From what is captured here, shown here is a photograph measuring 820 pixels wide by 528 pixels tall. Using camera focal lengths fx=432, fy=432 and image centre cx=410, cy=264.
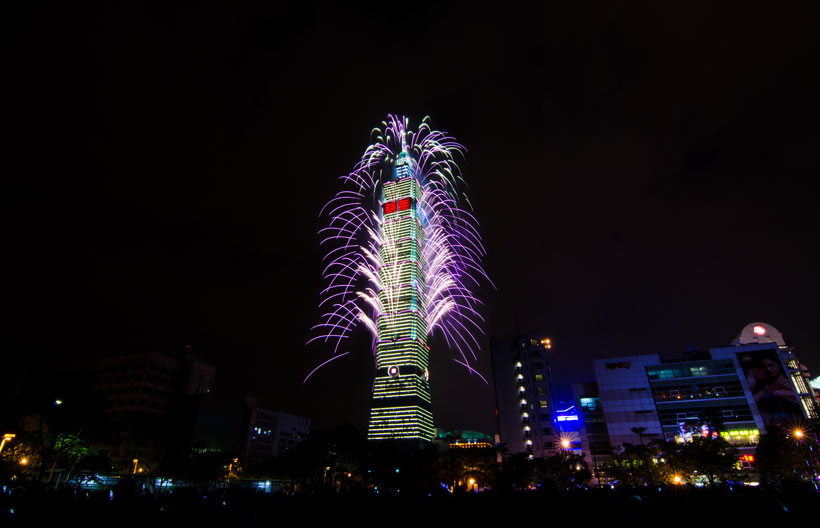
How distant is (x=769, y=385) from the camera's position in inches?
3563

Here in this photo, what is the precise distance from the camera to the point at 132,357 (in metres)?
136

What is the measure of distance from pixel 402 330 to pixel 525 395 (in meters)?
63.4

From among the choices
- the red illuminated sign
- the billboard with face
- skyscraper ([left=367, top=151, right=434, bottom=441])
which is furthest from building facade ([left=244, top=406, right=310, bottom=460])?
the billboard with face

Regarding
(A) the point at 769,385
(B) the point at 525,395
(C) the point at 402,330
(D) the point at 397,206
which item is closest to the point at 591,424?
(B) the point at 525,395

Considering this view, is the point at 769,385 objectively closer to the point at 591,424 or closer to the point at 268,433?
the point at 591,424

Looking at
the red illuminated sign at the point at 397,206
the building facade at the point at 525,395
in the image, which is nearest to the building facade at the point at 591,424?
the building facade at the point at 525,395

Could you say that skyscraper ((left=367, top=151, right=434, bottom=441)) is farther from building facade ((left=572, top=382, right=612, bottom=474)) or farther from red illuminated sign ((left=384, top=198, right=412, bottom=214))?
building facade ((left=572, top=382, right=612, bottom=474))

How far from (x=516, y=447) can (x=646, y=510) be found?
103m

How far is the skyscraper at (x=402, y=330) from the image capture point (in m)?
164

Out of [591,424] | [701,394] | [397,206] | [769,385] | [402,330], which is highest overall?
[397,206]

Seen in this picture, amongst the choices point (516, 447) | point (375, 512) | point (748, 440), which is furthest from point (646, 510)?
point (516, 447)

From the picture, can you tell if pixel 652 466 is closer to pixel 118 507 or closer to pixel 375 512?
pixel 375 512

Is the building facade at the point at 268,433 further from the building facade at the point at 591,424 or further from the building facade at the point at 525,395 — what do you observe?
the building facade at the point at 591,424

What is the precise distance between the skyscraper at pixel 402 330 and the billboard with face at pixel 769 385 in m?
104
